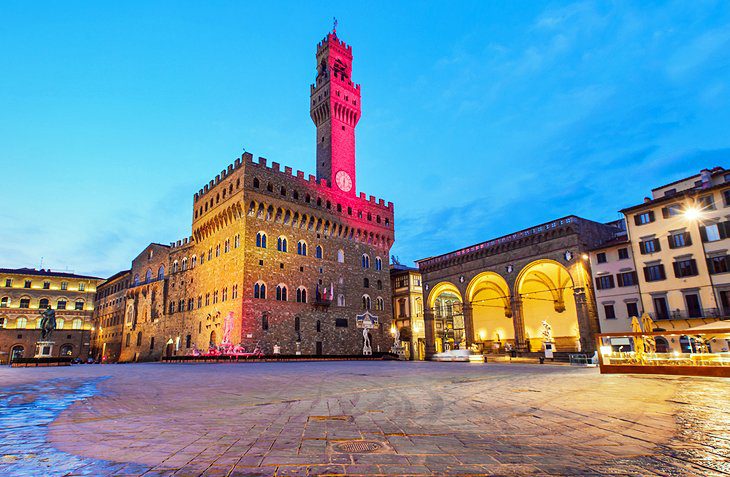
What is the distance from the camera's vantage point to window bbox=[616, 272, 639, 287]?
29.7 m

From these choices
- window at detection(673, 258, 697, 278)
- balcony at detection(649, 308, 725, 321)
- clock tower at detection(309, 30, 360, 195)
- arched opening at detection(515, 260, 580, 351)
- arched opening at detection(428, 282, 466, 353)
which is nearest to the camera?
balcony at detection(649, 308, 725, 321)

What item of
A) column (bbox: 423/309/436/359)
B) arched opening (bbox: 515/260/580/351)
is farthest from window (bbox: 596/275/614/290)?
column (bbox: 423/309/436/359)

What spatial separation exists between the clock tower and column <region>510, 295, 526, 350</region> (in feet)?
65.7

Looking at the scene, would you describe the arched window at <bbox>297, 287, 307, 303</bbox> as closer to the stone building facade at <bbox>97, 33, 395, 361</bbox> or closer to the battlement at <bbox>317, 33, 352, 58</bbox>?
the stone building facade at <bbox>97, 33, 395, 361</bbox>

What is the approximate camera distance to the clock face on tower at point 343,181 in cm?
4375

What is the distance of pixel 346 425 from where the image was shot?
533 cm

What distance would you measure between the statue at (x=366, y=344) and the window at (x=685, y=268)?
85.8 ft

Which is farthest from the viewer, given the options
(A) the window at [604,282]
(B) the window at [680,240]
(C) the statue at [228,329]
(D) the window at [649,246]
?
(C) the statue at [228,329]

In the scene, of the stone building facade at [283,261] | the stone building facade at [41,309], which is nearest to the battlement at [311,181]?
the stone building facade at [283,261]

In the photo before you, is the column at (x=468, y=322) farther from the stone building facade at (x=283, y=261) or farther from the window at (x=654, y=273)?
the window at (x=654, y=273)

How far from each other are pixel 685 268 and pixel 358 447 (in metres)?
31.4

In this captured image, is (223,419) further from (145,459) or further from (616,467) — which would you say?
(616,467)

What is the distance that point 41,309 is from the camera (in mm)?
59469

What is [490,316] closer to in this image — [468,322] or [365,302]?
[468,322]
